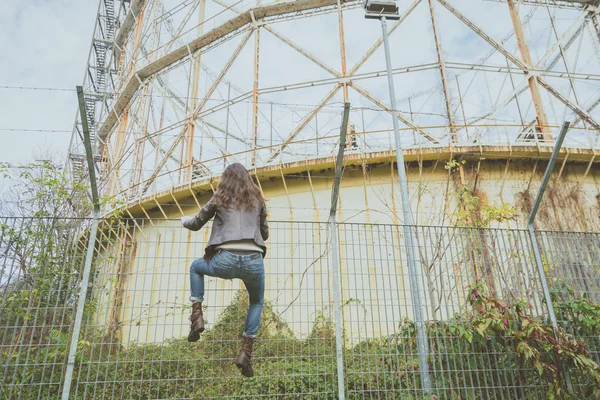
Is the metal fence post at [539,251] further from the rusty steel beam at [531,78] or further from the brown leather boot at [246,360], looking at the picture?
the rusty steel beam at [531,78]

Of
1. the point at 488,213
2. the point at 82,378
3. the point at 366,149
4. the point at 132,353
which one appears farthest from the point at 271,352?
the point at 366,149

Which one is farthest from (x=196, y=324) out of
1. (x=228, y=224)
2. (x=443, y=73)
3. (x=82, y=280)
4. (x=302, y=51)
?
(x=302, y=51)

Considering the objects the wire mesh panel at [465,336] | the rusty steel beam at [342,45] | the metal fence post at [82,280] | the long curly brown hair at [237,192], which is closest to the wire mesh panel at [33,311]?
the metal fence post at [82,280]

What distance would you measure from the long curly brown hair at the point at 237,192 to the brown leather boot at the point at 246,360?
1.13 meters

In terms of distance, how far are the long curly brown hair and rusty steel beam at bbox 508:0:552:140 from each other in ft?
40.3

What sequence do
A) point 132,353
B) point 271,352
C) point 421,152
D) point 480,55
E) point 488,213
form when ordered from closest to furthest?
point 132,353 < point 271,352 < point 488,213 < point 421,152 < point 480,55

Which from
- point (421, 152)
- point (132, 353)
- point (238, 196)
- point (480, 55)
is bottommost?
point (132, 353)

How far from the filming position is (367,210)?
1247 cm

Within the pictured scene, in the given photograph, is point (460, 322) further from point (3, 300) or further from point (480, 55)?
point (480, 55)

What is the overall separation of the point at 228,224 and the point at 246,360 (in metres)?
1.10

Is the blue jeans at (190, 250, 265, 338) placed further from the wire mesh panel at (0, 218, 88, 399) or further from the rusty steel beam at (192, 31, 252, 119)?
the rusty steel beam at (192, 31, 252, 119)

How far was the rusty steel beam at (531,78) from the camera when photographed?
14.3 metres

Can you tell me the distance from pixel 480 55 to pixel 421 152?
8.18 metres

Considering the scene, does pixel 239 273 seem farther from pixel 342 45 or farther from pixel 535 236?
pixel 342 45
